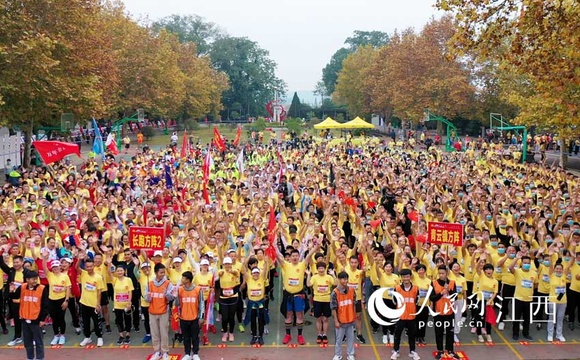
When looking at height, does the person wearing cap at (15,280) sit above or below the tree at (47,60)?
A: below

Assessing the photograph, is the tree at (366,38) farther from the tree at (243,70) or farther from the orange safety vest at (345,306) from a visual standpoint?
the orange safety vest at (345,306)

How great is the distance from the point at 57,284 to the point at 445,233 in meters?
6.12

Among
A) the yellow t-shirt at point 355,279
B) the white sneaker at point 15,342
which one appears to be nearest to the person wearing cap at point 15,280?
the white sneaker at point 15,342

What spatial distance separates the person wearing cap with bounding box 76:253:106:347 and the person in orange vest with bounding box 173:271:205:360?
140cm

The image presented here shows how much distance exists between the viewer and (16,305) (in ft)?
30.0

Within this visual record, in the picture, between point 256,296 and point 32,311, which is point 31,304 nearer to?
point 32,311

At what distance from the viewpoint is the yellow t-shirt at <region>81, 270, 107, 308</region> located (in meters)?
9.01

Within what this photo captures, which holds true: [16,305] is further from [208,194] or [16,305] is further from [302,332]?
[208,194]

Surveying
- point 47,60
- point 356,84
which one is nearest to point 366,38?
point 356,84

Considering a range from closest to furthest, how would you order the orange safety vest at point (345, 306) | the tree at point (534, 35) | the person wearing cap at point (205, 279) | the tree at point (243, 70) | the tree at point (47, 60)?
1. the orange safety vest at point (345, 306)
2. the person wearing cap at point (205, 279)
3. the tree at point (534, 35)
4. the tree at point (47, 60)
5. the tree at point (243, 70)

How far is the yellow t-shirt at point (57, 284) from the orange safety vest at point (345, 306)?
4152 mm

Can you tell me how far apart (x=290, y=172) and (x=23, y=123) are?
43.2ft

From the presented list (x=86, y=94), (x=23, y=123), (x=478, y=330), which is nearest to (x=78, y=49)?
(x=86, y=94)

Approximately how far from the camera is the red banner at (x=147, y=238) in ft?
29.8
